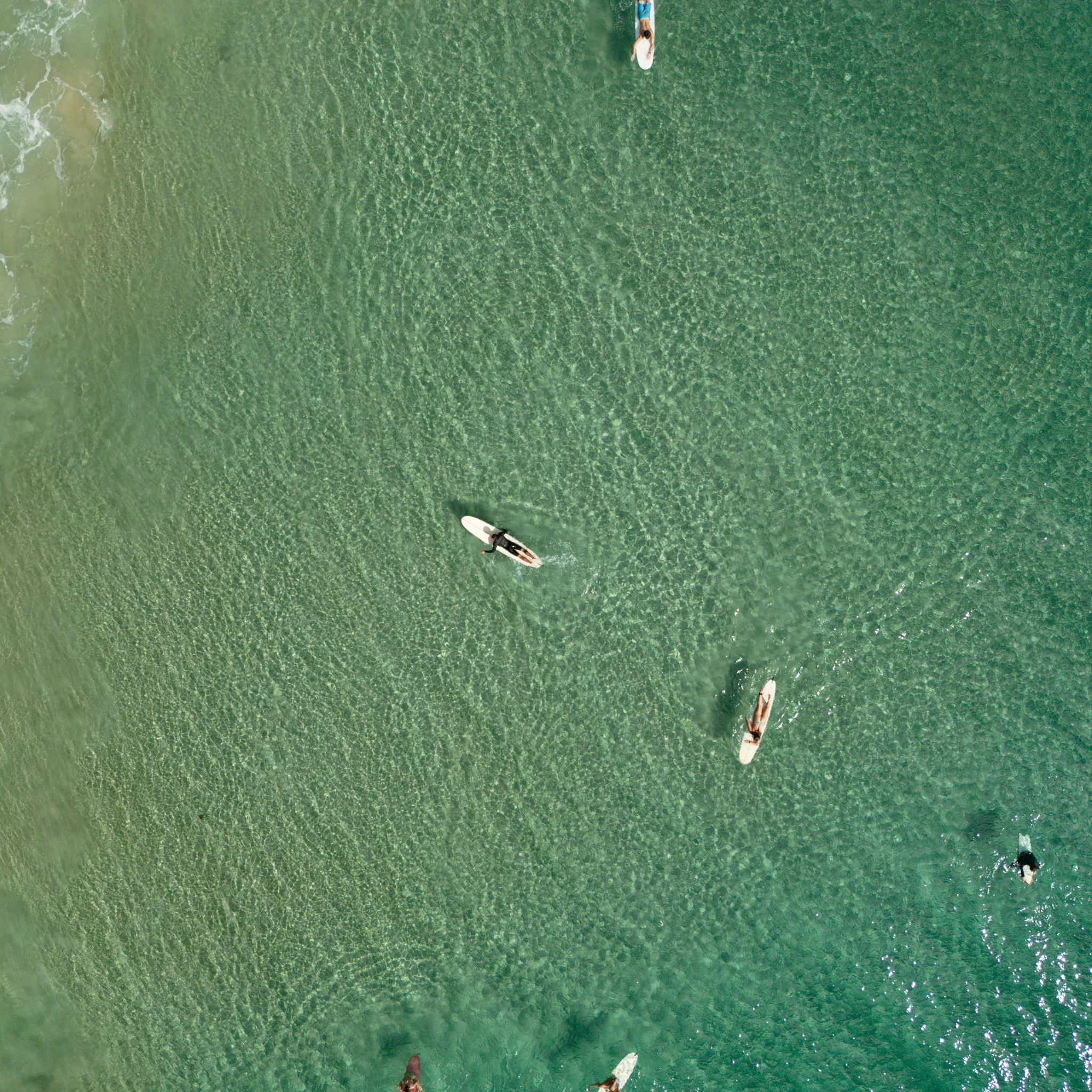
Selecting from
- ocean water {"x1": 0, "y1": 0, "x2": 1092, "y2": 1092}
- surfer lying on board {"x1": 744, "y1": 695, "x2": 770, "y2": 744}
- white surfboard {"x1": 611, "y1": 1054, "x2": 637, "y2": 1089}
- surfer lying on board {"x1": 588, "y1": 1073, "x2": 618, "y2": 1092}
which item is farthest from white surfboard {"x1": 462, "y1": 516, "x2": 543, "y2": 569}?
surfer lying on board {"x1": 588, "y1": 1073, "x2": 618, "y2": 1092}

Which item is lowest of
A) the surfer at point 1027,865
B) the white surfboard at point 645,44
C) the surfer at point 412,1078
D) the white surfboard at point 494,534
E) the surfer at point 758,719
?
the surfer at point 412,1078

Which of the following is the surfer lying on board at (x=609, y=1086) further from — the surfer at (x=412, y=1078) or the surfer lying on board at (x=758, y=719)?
the surfer lying on board at (x=758, y=719)

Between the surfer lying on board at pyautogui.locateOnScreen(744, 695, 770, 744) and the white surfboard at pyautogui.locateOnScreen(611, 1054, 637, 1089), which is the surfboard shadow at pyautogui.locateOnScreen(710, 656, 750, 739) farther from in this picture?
the white surfboard at pyautogui.locateOnScreen(611, 1054, 637, 1089)

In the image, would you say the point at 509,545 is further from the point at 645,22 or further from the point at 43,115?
the point at 43,115

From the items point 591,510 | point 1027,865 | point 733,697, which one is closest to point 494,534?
point 591,510

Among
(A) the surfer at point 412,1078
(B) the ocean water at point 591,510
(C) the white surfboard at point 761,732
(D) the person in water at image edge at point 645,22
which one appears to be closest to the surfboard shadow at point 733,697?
(B) the ocean water at point 591,510
